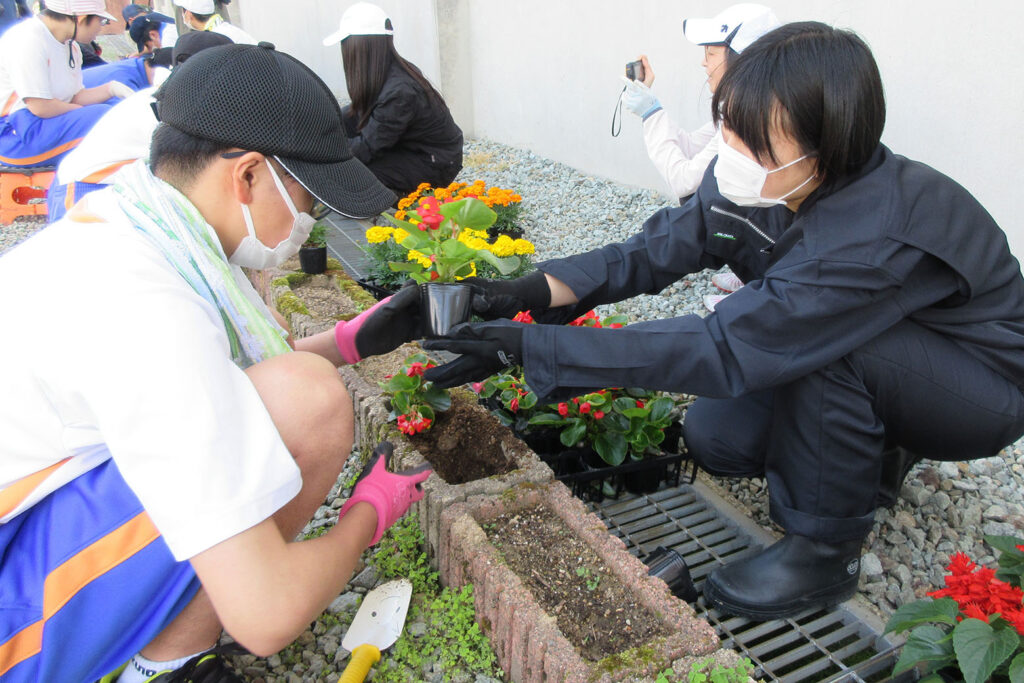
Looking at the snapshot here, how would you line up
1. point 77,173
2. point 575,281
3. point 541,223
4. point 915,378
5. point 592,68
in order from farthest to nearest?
point 592,68
point 541,223
point 77,173
point 575,281
point 915,378

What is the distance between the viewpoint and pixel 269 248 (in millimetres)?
1648

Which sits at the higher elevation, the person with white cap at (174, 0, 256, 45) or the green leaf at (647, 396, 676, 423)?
the person with white cap at (174, 0, 256, 45)

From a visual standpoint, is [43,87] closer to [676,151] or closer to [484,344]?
[676,151]

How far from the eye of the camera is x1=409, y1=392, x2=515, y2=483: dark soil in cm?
221

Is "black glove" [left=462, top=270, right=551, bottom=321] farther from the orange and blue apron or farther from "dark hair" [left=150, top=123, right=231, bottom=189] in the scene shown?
the orange and blue apron

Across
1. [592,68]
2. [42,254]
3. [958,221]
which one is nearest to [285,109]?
[42,254]

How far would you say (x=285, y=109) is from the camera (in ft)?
4.86

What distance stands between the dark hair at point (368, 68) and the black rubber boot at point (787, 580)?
12.1 ft

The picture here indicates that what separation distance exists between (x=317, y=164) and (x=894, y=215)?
4.31 feet

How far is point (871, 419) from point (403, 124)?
3.51m

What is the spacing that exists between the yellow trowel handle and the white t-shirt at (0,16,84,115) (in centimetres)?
549

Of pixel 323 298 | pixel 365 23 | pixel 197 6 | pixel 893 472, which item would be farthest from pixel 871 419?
pixel 197 6

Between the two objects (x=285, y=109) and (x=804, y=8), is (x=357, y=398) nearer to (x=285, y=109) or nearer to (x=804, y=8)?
(x=285, y=109)

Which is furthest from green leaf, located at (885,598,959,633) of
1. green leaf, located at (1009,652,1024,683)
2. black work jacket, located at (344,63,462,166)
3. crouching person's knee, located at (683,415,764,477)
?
black work jacket, located at (344,63,462,166)
